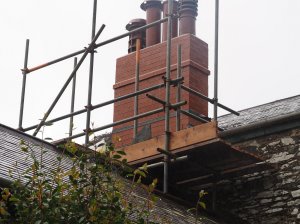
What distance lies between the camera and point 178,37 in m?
12.8

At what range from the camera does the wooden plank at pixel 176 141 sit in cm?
1077

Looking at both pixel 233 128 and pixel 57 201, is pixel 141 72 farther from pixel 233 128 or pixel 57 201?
pixel 57 201

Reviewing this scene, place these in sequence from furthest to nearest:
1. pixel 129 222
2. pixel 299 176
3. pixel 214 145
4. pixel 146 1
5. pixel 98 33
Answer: pixel 146 1, pixel 98 33, pixel 299 176, pixel 214 145, pixel 129 222

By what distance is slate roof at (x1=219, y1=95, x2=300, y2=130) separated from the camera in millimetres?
12762

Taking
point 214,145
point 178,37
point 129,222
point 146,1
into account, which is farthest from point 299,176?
point 129,222

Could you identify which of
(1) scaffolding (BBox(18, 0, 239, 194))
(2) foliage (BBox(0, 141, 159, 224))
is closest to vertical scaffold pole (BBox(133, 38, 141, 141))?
(1) scaffolding (BBox(18, 0, 239, 194))

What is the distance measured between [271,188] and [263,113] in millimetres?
1828

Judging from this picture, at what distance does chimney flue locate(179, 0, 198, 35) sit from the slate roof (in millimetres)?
1482

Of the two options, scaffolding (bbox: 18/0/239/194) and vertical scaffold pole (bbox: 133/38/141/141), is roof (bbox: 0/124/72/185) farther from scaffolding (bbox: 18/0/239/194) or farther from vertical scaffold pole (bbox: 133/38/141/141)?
vertical scaffold pole (bbox: 133/38/141/141)

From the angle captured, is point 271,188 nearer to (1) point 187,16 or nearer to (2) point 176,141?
(2) point 176,141

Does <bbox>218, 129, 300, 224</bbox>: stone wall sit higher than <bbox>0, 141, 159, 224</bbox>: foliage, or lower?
higher

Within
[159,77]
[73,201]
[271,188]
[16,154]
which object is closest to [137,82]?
[159,77]

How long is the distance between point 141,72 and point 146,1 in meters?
1.32

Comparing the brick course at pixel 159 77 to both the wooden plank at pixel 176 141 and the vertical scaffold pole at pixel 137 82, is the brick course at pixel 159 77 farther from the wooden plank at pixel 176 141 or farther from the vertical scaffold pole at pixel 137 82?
the wooden plank at pixel 176 141
